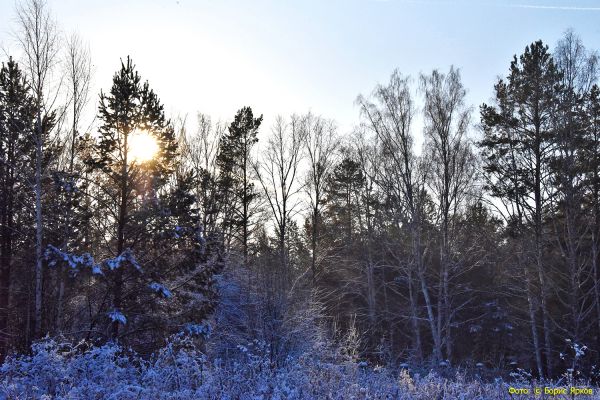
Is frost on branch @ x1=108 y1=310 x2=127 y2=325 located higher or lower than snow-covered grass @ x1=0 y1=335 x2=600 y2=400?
higher

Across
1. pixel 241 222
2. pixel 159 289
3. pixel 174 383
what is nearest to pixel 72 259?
pixel 159 289

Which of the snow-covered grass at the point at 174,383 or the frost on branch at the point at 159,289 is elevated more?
the frost on branch at the point at 159,289

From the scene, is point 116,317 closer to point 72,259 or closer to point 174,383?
point 72,259

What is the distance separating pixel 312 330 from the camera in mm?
16062

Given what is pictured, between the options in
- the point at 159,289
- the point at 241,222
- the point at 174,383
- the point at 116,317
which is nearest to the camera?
the point at 174,383

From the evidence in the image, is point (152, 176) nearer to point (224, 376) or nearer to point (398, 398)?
point (224, 376)

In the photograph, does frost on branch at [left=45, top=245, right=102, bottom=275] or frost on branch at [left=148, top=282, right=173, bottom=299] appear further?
frost on branch at [left=148, top=282, right=173, bottom=299]

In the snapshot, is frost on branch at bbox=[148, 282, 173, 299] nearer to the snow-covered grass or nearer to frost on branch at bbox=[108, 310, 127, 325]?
frost on branch at bbox=[108, 310, 127, 325]

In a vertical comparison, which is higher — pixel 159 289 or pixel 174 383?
pixel 159 289

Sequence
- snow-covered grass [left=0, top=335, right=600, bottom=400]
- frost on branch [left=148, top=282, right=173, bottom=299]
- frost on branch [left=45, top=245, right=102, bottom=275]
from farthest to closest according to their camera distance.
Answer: frost on branch [left=148, top=282, right=173, bottom=299] < frost on branch [left=45, top=245, right=102, bottom=275] < snow-covered grass [left=0, top=335, right=600, bottom=400]

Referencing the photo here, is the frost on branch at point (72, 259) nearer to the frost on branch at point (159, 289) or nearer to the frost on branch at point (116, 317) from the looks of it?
the frost on branch at point (116, 317)

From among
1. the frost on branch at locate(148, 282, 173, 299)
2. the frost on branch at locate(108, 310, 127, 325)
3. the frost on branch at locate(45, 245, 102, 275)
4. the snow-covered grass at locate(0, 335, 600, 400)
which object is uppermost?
the frost on branch at locate(45, 245, 102, 275)

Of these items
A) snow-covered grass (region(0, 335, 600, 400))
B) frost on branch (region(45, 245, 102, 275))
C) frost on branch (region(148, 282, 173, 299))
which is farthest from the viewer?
frost on branch (region(148, 282, 173, 299))

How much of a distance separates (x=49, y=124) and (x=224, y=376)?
37.9 feet
